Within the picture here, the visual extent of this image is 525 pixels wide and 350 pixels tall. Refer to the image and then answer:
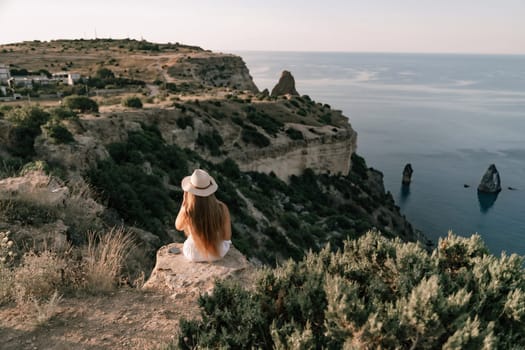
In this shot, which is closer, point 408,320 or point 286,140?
point 408,320

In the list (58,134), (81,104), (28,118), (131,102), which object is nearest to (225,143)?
(131,102)

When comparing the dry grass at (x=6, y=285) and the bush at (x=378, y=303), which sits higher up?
the bush at (x=378, y=303)

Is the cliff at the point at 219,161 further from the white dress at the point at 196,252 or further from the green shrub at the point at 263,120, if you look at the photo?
the white dress at the point at 196,252

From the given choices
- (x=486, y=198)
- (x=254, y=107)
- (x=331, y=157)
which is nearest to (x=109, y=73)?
(x=254, y=107)

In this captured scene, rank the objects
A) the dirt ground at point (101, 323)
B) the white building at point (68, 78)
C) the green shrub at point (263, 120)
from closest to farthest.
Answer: the dirt ground at point (101, 323) < the green shrub at point (263, 120) < the white building at point (68, 78)

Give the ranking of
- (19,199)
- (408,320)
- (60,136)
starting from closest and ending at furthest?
(408,320)
(19,199)
(60,136)

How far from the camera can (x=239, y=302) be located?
10.0ft

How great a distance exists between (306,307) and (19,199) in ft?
17.5

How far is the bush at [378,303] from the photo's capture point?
2.33 meters

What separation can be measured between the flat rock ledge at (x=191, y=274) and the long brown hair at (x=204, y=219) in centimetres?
30

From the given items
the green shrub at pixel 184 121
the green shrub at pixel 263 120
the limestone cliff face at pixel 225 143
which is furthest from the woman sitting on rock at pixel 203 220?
the green shrub at pixel 263 120

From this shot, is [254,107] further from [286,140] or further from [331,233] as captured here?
[331,233]

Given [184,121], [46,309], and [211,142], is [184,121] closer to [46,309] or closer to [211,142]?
[211,142]

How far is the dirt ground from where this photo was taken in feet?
10.6
